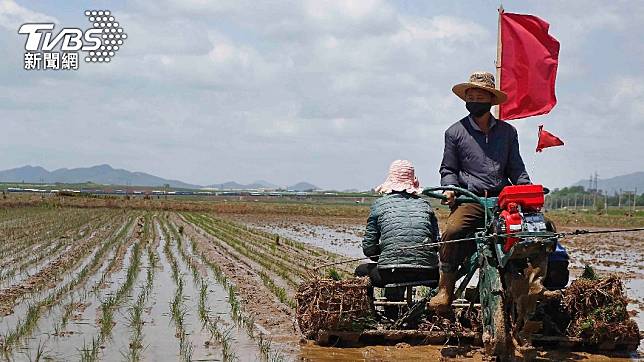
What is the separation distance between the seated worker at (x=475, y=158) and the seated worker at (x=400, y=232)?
456 millimetres

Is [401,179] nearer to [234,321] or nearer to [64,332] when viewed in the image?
[234,321]

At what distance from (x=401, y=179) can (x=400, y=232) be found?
0.47 m

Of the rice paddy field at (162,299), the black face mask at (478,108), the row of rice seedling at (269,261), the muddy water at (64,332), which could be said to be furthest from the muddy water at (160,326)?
the black face mask at (478,108)

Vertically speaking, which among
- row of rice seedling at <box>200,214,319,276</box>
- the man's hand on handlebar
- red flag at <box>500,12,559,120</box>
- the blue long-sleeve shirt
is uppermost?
red flag at <box>500,12,559,120</box>

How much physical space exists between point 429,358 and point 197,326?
2.26m

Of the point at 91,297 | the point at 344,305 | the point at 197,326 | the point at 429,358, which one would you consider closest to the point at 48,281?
the point at 91,297

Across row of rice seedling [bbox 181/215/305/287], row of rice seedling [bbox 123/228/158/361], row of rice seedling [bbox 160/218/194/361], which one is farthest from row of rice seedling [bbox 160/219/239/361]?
row of rice seedling [bbox 181/215/305/287]

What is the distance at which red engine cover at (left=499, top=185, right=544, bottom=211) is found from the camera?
4758 mm

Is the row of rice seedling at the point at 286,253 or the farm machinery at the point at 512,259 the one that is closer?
the farm machinery at the point at 512,259

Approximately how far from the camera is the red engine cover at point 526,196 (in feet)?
15.6

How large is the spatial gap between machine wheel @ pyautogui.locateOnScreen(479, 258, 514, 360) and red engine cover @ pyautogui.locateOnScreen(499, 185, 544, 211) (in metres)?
0.57

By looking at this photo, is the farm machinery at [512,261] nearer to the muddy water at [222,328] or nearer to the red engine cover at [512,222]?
the red engine cover at [512,222]

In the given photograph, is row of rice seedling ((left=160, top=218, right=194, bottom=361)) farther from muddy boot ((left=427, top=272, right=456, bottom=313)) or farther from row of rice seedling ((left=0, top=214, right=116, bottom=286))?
row of rice seedling ((left=0, top=214, right=116, bottom=286))

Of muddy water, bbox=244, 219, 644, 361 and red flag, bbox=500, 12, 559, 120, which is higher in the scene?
red flag, bbox=500, 12, 559, 120
